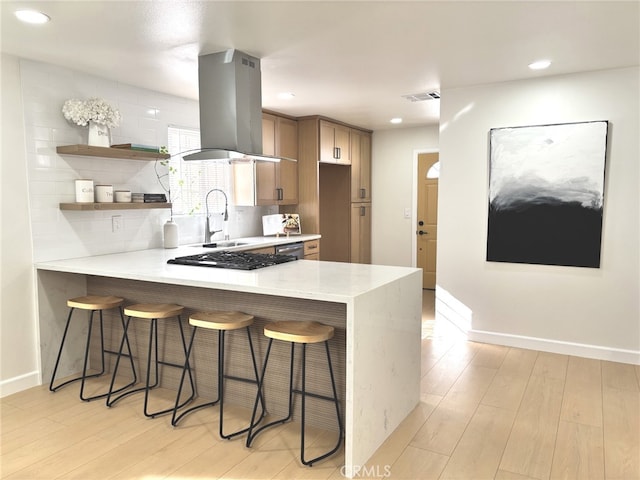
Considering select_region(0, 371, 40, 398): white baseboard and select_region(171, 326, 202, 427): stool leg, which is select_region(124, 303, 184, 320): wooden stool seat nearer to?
select_region(171, 326, 202, 427): stool leg

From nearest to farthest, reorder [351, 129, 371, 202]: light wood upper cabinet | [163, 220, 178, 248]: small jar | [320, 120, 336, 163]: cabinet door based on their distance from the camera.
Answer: [163, 220, 178, 248]: small jar
[320, 120, 336, 163]: cabinet door
[351, 129, 371, 202]: light wood upper cabinet

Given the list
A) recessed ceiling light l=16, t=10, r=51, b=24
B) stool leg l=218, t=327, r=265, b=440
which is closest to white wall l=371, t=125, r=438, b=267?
stool leg l=218, t=327, r=265, b=440

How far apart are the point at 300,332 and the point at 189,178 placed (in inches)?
108

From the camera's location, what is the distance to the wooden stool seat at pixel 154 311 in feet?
9.74

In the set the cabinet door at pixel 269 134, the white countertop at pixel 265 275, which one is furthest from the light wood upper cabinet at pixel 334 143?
the white countertop at pixel 265 275

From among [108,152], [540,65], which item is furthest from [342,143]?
[108,152]

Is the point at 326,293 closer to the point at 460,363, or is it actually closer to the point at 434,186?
the point at 460,363

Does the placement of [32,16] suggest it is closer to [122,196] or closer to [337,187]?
[122,196]

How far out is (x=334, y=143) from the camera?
6078mm

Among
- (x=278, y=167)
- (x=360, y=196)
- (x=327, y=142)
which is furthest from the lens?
(x=360, y=196)

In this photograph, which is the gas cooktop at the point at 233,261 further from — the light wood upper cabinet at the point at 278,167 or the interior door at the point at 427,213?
the interior door at the point at 427,213

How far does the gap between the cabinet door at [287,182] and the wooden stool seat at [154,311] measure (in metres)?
2.68

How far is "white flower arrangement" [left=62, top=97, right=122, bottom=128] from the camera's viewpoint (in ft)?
11.3

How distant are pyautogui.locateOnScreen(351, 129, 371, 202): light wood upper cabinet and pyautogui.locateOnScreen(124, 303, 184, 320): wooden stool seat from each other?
12.9 feet
